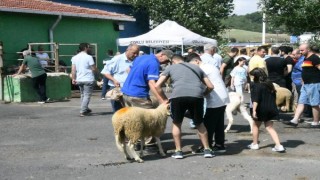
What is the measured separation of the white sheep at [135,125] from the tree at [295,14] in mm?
10528

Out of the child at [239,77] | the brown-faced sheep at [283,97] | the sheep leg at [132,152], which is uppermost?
the child at [239,77]

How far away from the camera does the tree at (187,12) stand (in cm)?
2911

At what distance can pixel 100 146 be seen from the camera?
8680mm

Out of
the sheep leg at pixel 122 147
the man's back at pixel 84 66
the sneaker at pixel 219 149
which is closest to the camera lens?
the sheep leg at pixel 122 147

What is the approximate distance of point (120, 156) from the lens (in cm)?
783

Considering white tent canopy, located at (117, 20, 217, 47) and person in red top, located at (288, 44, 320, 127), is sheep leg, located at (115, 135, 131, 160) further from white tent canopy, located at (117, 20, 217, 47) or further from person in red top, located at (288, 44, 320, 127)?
white tent canopy, located at (117, 20, 217, 47)

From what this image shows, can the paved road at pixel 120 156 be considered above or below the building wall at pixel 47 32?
below

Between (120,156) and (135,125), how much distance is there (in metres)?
0.85

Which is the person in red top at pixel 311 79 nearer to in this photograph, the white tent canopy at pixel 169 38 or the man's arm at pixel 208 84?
the man's arm at pixel 208 84

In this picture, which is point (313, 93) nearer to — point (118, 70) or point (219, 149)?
point (219, 149)

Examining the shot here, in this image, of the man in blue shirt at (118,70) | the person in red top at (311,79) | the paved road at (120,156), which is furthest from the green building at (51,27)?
the person in red top at (311,79)

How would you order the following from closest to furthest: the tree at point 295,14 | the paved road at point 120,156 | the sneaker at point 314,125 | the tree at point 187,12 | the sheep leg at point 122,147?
the paved road at point 120,156, the sheep leg at point 122,147, the sneaker at point 314,125, the tree at point 295,14, the tree at point 187,12

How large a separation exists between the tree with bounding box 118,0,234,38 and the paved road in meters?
18.3

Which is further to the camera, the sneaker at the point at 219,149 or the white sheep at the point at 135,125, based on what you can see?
the sneaker at the point at 219,149
